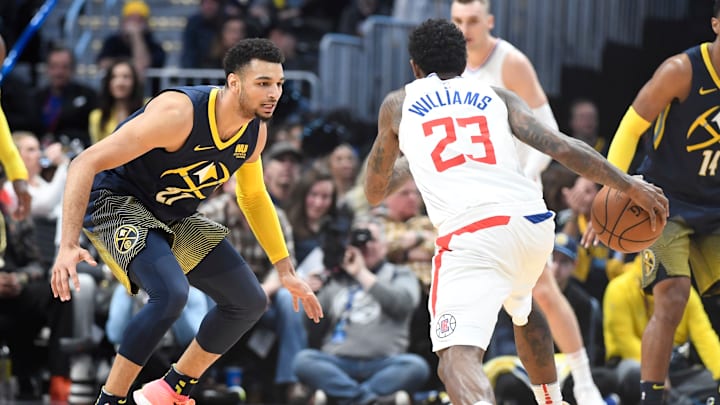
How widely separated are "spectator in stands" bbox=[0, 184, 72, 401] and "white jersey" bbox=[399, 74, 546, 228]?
4.76 meters

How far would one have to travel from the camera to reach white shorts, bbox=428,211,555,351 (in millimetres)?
4980

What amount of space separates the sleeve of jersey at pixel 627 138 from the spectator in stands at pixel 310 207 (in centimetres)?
357

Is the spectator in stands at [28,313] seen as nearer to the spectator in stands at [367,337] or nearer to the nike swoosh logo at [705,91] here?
the spectator in stands at [367,337]

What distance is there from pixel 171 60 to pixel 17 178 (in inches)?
267

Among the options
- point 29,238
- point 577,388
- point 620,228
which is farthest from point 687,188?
point 29,238

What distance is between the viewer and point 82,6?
13938 millimetres

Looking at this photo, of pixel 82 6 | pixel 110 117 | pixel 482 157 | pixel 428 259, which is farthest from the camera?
pixel 82 6

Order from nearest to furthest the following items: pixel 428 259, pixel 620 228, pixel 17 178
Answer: pixel 620 228, pixel 17 178, pixel 428 259

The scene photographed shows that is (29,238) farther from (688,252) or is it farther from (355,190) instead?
(688,252)

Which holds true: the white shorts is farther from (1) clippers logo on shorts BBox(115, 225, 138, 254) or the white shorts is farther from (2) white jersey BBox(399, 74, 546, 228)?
(1) clippers logo on shorts BBox(115, 225, 138, 254)

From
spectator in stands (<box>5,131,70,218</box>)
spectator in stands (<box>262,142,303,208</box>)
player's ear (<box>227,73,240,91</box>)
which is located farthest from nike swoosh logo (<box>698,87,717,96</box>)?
spectator in stands (<box>5,131,70,218</box>)

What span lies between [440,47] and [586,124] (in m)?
5.20

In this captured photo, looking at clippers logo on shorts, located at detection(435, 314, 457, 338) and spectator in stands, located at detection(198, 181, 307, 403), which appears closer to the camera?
clippers logo on shorts, located at detection(435, 314, 457, 338)

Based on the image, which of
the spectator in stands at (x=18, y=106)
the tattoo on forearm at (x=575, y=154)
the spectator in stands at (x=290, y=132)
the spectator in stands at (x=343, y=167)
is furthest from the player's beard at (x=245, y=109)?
the spectator in stands at (x=18, y=106)
